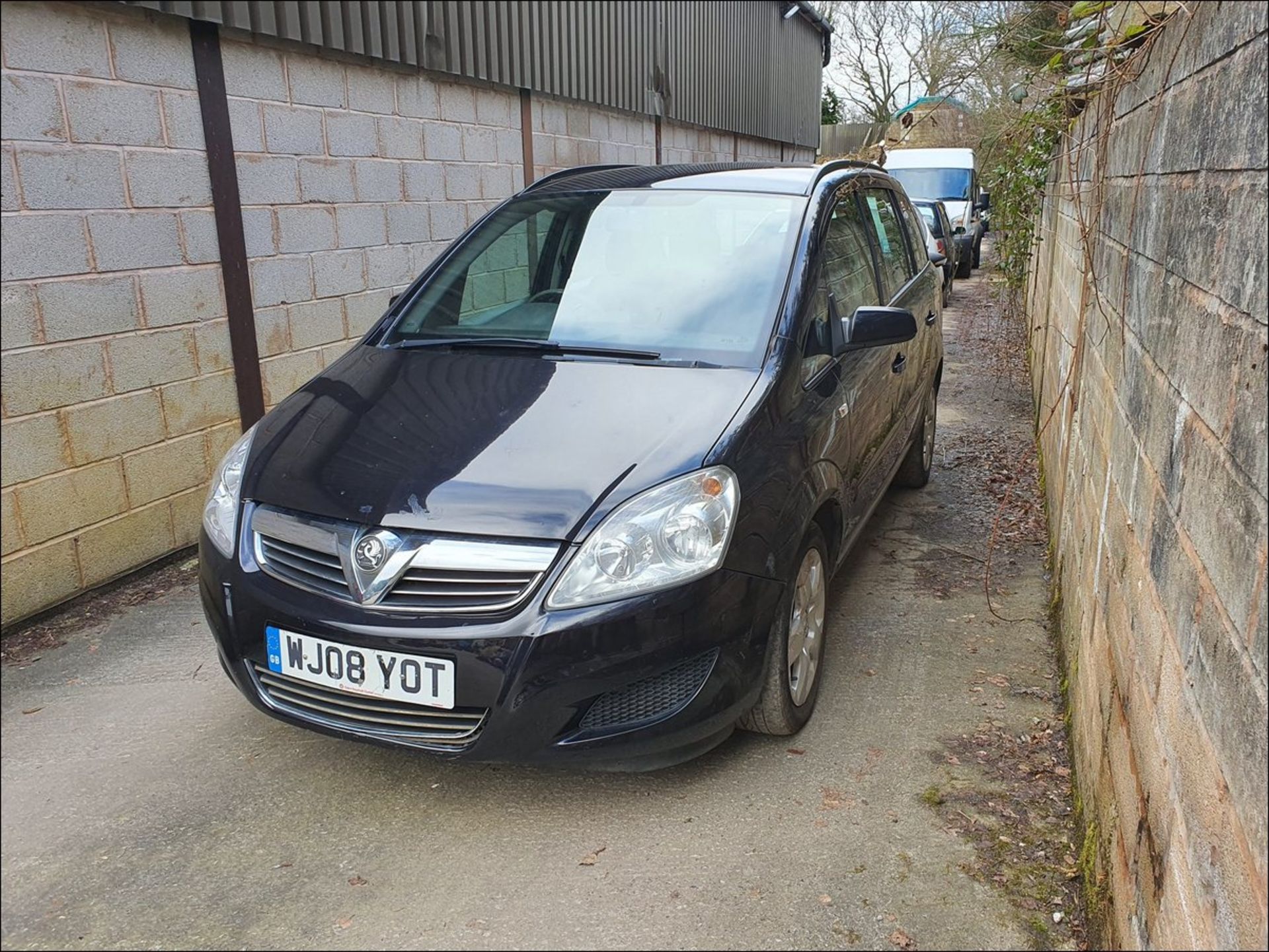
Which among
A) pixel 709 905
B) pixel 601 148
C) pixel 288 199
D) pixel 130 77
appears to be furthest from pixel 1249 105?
pixel 601 148

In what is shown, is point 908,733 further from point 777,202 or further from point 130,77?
point 130,77

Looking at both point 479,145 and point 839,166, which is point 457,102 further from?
point 839,166

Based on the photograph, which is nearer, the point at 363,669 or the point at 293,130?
the point at 363,669

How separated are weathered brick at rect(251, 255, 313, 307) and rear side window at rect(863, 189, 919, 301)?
281cm

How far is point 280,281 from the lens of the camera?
15.8 ft

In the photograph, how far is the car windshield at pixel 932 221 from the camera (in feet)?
42.6

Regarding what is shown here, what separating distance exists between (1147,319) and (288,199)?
13.1 ft

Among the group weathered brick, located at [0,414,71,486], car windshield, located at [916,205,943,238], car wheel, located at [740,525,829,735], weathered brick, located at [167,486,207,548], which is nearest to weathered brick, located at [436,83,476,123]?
weathered brick, located at [167,486,207,548]

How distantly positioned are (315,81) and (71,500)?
100 inches

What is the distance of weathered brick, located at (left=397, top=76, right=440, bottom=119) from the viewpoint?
5742 mm

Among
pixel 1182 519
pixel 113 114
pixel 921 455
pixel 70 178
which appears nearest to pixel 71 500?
pixel 70 178

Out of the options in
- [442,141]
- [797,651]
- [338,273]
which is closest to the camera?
[797,651]

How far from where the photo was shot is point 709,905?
2.23m

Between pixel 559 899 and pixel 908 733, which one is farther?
pixel 908 733
